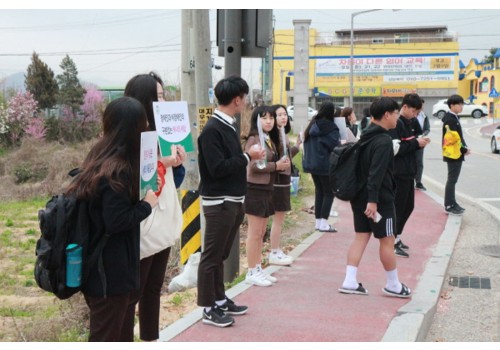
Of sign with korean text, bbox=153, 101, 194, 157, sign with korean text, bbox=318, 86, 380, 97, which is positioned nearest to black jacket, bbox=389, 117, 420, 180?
sign with korean text, bbox=153, 101, 194, 157

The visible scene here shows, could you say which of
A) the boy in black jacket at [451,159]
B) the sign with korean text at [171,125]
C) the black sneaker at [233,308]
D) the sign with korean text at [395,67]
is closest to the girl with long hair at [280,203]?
the black sneaker at [233,308]

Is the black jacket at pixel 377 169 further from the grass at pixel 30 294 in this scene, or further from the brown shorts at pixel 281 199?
the grass at pixel 30 294

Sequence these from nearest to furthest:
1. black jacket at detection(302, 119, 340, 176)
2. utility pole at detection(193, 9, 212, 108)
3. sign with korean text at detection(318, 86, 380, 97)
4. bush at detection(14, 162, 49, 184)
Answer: utility pole at detection(193, 9, 212, 108) → black jacket at detection(302, 119, 340, 176) → bush at detection(14, 162, 49, 184) → sign with korean text at detection(318, 86, 380, 97)

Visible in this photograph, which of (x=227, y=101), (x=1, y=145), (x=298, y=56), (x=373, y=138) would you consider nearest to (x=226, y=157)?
(x=227, y=101)

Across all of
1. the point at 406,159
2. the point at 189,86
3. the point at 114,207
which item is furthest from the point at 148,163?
the point at 189,86

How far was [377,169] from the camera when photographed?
5246 millimetres

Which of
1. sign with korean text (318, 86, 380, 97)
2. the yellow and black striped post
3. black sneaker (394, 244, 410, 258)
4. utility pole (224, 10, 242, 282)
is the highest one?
utility pole (224, 10, 242, 282)

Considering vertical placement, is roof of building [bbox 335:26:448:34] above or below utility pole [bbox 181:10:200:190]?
above

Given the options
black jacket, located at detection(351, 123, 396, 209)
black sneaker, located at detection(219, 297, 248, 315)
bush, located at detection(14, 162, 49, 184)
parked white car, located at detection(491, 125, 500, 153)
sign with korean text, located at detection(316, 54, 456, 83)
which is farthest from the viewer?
sign with korean text, located at detection(316, 54, 456, 83)

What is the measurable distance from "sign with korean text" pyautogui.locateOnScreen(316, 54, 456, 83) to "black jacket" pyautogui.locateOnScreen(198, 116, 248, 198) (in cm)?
5784

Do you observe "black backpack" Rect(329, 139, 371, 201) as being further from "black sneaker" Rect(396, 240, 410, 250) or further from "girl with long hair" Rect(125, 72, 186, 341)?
"black sneaker" Rect(396, 240, 410, 250)

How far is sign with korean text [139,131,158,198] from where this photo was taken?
126 inches

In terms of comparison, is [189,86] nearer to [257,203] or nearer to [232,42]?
[232,42]

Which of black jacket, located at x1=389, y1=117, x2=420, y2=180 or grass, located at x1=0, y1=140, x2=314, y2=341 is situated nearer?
grass, located at x1=0, y1=140, x2=314, y2=341
